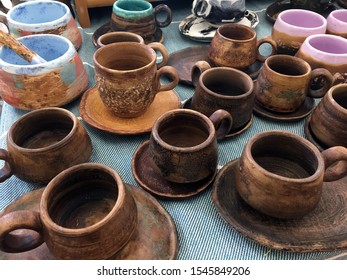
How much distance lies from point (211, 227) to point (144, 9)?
83 cm

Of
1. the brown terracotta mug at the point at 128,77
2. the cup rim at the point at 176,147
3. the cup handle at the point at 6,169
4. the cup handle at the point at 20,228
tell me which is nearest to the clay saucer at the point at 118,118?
the brown terracotta mug at the point at 128,77

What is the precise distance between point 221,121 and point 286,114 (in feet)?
0.86

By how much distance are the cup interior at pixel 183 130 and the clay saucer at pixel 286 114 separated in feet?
0.79

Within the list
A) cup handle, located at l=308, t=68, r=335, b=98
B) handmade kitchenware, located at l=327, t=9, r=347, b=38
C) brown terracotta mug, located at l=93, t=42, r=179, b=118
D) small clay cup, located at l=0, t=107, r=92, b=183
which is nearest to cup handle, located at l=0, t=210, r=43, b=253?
small clay cup, located at l=0, t=107, r=92, b=183

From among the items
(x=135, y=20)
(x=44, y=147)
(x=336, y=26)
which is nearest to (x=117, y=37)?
(x=135, y=20)

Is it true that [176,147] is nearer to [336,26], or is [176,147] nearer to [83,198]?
[83,198]

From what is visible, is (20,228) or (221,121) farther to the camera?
(221,121)

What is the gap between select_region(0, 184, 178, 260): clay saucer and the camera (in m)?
0.57

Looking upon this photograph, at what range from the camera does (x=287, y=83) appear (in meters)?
0.81

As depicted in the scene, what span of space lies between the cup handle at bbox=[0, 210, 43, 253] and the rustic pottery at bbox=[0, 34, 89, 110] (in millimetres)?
411

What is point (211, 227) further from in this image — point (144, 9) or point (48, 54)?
point (144, 9)

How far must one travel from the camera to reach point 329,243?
0.57 meters

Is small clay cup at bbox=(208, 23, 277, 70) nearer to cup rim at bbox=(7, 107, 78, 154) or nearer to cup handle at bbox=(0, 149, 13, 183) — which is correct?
cup rim at bbox=(7, 107, 78, 154)
